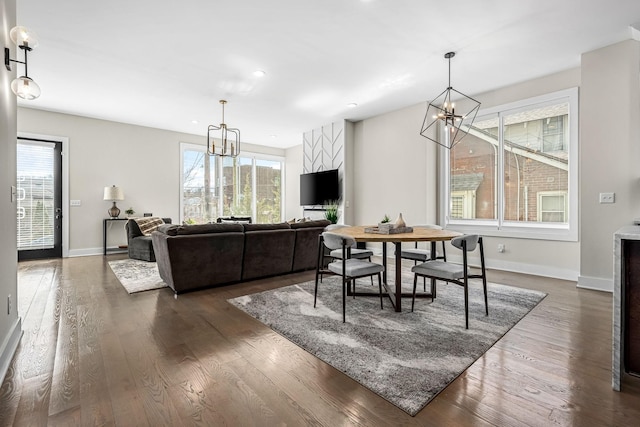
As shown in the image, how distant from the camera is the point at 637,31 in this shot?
10.5ft

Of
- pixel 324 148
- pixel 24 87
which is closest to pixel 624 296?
pixel 24 87

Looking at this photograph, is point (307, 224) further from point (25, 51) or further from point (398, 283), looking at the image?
point (25, 51)

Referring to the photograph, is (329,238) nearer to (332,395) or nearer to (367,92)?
(332,395)

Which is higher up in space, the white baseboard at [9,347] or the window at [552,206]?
the window at [552,206]

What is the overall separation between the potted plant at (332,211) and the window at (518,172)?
225 centimetres

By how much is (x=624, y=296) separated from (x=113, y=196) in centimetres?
739

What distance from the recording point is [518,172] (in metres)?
4.66

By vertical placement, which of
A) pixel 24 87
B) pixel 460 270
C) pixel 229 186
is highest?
pixel 24 87

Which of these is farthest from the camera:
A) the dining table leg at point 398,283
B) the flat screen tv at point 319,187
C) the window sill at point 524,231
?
the flat screen tv at point 319,187

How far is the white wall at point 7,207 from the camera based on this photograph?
1.92 meters

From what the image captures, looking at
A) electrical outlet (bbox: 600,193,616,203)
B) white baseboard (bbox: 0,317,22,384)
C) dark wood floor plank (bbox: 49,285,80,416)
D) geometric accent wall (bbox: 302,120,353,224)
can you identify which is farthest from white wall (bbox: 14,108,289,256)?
electrical outlet (bbox: 600,193,616,203)

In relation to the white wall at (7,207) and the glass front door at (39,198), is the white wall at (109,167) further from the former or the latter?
the white wall at (7,207)

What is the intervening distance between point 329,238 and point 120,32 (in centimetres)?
315

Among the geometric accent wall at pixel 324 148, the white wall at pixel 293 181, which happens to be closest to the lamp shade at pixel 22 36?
the geometric accent wall at pixel 324 148
